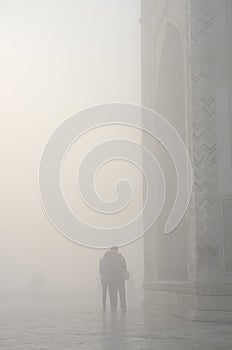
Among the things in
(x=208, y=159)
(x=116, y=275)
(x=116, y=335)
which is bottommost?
(x=116, y=335)

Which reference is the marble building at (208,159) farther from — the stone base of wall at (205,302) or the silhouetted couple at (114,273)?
the silhouetted couple at (114,273)

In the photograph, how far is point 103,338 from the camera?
543 centimetres

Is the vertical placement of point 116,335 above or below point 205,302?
below

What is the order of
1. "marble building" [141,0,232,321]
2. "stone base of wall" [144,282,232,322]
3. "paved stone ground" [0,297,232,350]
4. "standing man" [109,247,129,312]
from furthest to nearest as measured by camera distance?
"standing man" [109,247,129,312]
"marble building" [141,0,232,321]
"stone base of wall" [144,282,232,322]
"paved stone ground" [0,297,232,350]

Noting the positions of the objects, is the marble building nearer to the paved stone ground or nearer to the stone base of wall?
the stone base of wall

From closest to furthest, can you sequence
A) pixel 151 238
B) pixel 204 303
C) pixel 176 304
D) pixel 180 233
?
pixel 204 303 → pixel 176 304 → pixel 180 233 → pixel 151 238

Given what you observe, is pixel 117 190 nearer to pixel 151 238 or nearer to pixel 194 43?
pixel 151 238

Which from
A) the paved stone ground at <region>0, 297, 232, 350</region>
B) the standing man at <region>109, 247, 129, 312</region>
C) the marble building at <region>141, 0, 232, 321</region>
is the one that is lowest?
the paved stone ground at <region>0, 297, 232, 350</region>

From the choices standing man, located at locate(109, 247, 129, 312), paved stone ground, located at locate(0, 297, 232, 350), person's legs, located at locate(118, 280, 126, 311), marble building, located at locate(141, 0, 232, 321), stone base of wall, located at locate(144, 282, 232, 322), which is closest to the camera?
paved stone ground, located at locate(0, 297, 232, 350)

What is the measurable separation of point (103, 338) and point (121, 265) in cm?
555

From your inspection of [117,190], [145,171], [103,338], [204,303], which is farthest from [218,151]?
[117,190]

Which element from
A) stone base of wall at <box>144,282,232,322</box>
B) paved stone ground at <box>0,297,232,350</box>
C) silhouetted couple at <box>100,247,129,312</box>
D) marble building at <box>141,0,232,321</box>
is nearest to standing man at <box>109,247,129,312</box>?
silhouetted couple at <box>100,247,129,312</box>

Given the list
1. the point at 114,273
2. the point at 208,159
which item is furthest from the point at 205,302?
the point at 114,273

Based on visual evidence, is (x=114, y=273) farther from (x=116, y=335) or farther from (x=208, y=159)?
(x=116, y=335)
